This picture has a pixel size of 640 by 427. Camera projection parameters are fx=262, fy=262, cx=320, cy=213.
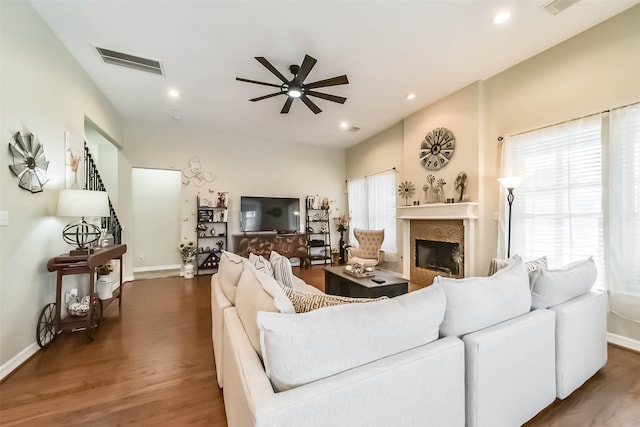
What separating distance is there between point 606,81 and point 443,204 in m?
2.09

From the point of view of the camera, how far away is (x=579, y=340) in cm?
171

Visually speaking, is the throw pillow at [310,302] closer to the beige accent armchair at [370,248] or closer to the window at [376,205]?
the beige accent armchair at [370,248]

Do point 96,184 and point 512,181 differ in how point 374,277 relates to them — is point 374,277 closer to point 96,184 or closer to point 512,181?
point 512,181

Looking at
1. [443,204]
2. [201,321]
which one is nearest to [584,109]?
[443,204]

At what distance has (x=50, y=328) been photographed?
2512 millimetres

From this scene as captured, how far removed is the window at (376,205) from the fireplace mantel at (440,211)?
20.8 inches

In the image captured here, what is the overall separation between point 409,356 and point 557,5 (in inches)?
129

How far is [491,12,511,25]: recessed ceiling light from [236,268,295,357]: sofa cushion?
123 inches

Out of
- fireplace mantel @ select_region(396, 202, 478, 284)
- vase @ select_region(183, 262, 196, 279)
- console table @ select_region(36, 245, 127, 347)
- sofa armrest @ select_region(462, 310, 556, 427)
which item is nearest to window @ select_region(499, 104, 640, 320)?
fireplace mantel @ select_region(396, 202, 478, 284)

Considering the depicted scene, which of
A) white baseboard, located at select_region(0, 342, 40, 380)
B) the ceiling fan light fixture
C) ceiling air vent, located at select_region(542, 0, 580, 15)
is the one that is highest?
ceiling air vent, located at select_region(542, 0, 580, 15)

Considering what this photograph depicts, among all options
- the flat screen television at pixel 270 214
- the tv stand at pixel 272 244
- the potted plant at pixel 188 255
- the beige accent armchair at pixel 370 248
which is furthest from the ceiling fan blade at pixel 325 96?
the potted plant at pixel 188 255

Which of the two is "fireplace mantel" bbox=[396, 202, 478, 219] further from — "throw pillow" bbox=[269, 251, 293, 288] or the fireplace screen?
"throw pillow" bbox=[269, 251, 293, 288]

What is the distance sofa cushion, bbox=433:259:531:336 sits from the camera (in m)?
1.29

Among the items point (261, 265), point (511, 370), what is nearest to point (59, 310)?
point (261, 265)
